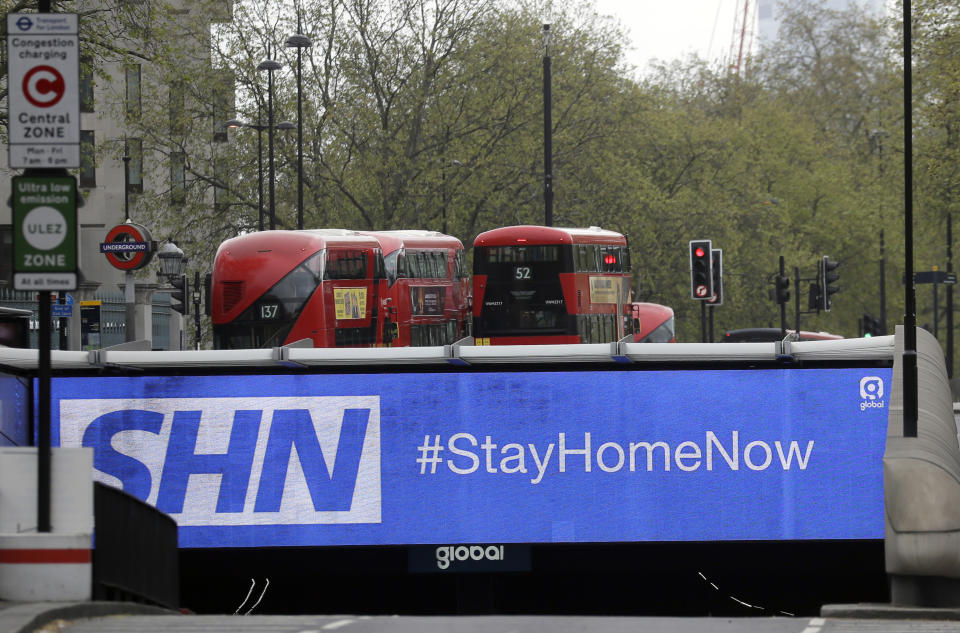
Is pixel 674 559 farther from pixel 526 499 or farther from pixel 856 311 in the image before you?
pixel 856 311

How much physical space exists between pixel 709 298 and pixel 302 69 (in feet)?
74.3

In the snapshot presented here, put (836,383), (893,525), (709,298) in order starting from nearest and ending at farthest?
1. (893,525)
2. (836,383)
3. (709,298)

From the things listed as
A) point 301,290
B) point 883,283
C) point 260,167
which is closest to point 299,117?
point 260,167

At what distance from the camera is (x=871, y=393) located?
16797 millimetres

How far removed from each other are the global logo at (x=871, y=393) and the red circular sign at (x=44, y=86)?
32.9ft

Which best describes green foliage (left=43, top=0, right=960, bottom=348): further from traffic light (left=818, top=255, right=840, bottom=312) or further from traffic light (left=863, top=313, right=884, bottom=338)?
traffic light (left=818, top=255, right=840, bottom=312)

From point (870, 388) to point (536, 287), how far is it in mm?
18486

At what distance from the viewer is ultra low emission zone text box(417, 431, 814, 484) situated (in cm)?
1677

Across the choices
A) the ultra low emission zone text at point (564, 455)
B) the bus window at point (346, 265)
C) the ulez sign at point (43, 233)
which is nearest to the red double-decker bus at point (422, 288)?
the bus window at point (346, 265)

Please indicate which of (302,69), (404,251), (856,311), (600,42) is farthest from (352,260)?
(856,311)

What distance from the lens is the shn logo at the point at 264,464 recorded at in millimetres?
16844

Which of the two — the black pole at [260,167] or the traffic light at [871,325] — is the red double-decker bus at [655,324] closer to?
the traffic light at [871,325]

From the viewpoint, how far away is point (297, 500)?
16.9 meters

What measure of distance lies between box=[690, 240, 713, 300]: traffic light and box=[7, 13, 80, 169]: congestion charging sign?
70.9ft
